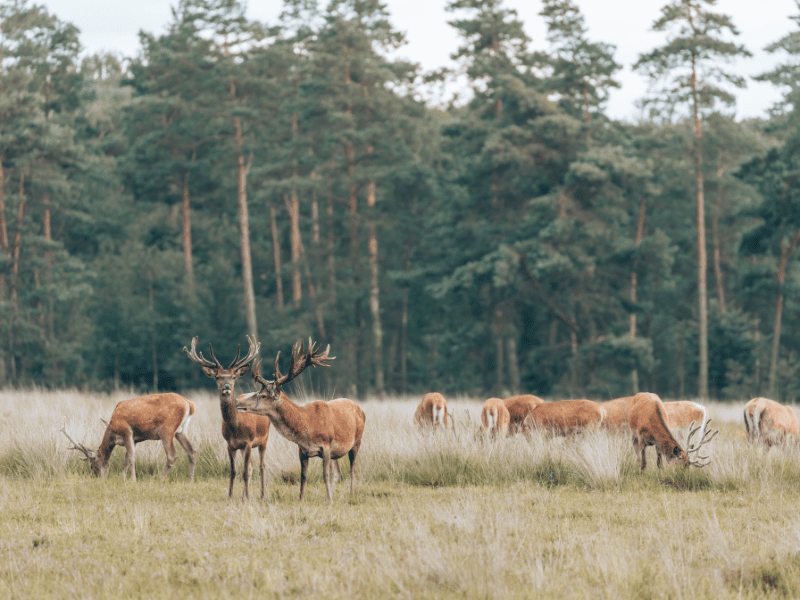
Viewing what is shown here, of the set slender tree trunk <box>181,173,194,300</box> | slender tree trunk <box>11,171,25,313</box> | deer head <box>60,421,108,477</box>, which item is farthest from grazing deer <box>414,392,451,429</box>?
slender tree trunk <box>11,171,25,313</box>

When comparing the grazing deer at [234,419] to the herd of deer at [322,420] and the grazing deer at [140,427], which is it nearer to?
the herd of deer at [322,420]

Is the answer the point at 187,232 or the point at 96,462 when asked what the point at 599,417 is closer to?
the point at 96,462

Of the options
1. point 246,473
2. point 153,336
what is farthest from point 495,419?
point 153,336

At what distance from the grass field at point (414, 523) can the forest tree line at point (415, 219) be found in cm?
2218

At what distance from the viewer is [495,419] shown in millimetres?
12984

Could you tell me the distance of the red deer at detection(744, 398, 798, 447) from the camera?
12328 mm

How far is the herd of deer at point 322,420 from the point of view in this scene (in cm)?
879

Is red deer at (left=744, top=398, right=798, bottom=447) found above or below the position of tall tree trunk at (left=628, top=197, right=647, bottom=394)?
below

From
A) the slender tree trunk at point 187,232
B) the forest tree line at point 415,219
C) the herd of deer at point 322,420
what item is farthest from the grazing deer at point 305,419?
the slender tree trunk at point 187,232

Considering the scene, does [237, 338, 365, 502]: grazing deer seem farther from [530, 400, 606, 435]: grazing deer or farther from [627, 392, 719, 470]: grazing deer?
[530, 400, 606, 435]: grazing deer

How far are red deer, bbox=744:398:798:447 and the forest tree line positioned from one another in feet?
64.9

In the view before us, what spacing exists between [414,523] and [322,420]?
5.79 ft

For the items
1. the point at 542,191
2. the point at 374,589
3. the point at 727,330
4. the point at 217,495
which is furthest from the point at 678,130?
the point at 374,589

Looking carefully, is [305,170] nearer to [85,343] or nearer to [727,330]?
[85,343]
